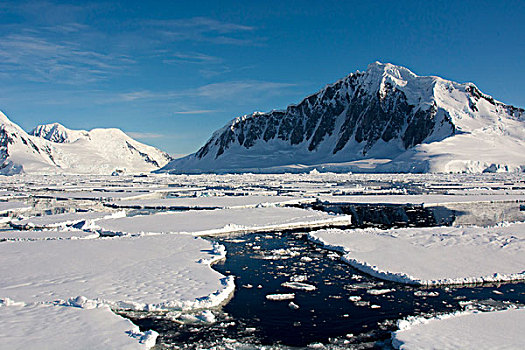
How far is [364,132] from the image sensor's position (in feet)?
394

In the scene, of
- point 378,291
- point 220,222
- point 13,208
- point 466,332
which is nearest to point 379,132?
point 13,208

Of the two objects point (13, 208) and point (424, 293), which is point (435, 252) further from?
point (13, 208)

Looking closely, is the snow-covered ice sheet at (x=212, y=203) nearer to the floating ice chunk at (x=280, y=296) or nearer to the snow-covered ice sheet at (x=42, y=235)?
the snow-covered ice sheet at (x=42, y=235)

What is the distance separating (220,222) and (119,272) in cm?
854

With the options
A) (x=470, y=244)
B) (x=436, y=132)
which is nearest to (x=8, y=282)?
(x=470, y=244)

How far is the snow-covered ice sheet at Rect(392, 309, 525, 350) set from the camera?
660 centimetres

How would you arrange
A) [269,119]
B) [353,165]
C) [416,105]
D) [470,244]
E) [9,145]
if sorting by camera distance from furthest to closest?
[9,145] < [269,119] < [416,105] < [353,165] < [470,244]

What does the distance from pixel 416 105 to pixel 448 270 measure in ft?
365

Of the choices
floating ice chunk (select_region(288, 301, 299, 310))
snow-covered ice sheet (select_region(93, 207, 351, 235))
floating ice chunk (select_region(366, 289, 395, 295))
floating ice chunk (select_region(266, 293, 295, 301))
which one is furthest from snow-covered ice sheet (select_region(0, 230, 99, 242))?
floating ice chunk (select_region(366, 289, 395, 295))

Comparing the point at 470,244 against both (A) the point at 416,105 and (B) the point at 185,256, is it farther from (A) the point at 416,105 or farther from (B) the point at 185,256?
(A) the point at 416,105

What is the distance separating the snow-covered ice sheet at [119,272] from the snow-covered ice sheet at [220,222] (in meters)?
2.49

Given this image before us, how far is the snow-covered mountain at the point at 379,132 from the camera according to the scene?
8275 centimetres

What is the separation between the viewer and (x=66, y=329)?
718 cm

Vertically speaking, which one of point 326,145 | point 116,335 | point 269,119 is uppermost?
point 269,119
